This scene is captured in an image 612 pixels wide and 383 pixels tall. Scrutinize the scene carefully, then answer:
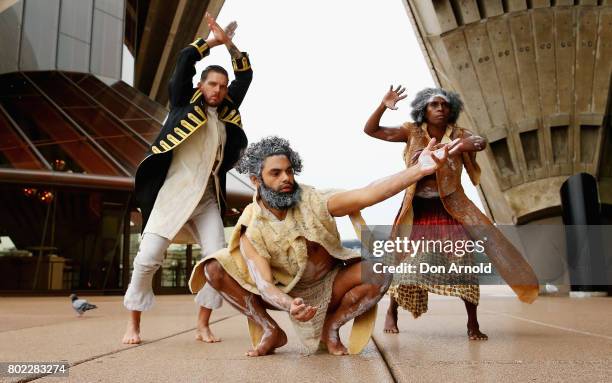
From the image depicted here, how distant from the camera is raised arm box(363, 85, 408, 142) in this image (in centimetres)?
432

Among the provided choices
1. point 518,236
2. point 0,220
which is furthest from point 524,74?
point 0,220

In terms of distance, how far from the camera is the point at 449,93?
4.52 meters


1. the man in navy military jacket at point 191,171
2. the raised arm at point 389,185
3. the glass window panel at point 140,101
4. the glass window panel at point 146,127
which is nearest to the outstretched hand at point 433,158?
the raised arm at point 389,185

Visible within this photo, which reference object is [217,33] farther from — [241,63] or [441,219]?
[441,219]

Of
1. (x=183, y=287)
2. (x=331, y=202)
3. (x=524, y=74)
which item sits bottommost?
(x=183, y=287)

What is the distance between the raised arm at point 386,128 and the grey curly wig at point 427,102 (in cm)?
17

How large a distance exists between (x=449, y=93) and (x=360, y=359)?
2.39 meters

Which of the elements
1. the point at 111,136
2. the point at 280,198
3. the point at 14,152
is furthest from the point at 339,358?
the point at 111,136

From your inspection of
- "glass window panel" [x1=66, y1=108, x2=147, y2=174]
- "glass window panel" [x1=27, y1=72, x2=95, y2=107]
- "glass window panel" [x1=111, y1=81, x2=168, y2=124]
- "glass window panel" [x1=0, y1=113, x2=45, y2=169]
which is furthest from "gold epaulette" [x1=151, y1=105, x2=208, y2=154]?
"glass window panel" [x1=111, y1=81, x2=168, y2=124]

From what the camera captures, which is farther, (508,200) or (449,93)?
(508,200)

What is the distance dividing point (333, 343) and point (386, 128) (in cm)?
197

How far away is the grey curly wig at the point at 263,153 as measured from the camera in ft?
10.4

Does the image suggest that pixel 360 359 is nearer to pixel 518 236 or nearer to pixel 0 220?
pixel 0 220

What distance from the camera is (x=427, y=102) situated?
14.6 ft
